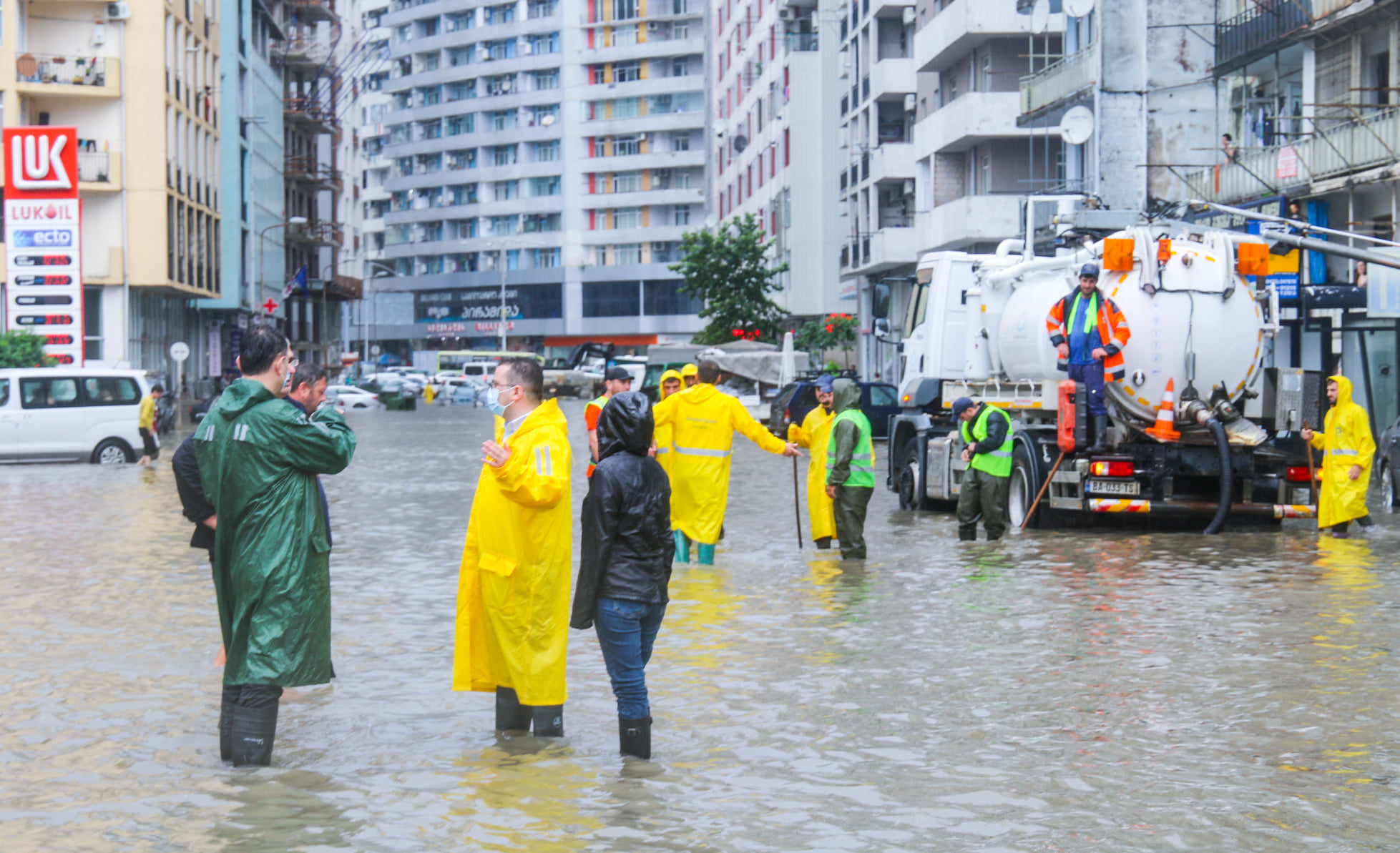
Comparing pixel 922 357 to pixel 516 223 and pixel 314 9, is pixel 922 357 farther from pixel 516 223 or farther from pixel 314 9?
pixel 516 223

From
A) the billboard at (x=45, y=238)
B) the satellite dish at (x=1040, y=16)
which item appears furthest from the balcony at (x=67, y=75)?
the satellite dish at (x=1040, y=16)

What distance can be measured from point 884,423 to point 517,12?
86735 mm

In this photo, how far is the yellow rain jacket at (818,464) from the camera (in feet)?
52.0

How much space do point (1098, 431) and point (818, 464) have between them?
315 centimetres

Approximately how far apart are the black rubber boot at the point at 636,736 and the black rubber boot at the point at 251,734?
1372mm

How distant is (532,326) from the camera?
120562 mm

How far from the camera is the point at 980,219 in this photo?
44344 millimetres

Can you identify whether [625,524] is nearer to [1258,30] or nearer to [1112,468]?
[1112,468]

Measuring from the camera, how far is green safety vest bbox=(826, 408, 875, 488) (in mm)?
14984

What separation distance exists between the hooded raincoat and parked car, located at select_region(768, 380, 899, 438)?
29677 mm

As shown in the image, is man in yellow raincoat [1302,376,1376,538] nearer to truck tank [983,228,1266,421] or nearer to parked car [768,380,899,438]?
truck tank [983,228,1266,421]

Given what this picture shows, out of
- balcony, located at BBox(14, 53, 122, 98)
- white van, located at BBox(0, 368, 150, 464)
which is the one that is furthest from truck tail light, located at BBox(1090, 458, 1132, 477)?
balcony, located at BBox(14, 53, 122, 98)

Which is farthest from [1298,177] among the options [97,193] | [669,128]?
[669,128]

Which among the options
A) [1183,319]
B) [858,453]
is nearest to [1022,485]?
[1183,319]
